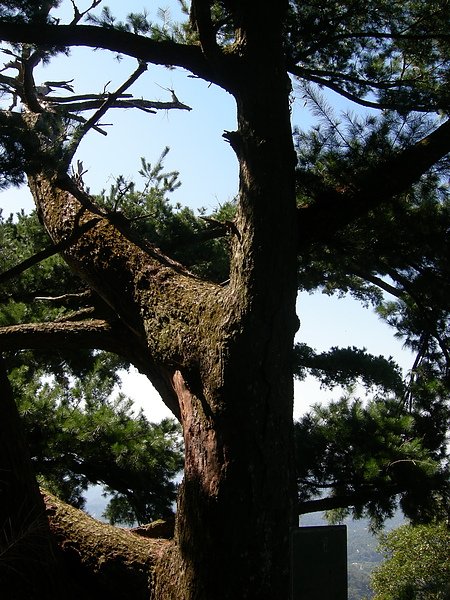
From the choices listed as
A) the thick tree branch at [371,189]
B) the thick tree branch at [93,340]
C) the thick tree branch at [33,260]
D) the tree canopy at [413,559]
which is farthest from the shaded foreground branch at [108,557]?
the tree canopy at [413,559]

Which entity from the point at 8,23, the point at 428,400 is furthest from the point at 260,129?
the point at 428,400

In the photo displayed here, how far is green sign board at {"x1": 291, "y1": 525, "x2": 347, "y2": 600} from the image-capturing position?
1986 mm

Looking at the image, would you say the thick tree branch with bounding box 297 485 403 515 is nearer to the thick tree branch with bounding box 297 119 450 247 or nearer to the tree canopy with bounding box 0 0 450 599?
the tree canopy with bounding box 0 0 450 599

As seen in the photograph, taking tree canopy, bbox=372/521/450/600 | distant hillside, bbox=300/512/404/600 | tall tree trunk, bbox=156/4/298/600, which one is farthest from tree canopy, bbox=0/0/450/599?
distant hillside, bbox=300/512/404/600

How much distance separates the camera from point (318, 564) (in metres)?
2.03

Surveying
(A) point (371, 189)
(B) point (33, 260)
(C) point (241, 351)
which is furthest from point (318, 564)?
(A) point (371, 189)

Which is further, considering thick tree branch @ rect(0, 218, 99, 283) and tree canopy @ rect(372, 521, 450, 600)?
tree canopy @ rect(372, 521, 450, 600)

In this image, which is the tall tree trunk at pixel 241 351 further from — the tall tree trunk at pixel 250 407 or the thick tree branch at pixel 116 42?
the thick tree branch at pixel 116 42

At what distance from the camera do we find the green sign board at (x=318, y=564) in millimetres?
1986

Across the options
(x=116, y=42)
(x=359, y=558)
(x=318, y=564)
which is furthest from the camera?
(x=359, y=558)

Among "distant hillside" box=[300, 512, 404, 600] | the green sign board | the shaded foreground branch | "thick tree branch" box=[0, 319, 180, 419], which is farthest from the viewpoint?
"distant hillside" box=[300, 512, 404, 600]

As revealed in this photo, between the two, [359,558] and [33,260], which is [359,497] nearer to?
[33,260]

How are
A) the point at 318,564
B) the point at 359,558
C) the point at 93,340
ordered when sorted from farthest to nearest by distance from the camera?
the point at 359,558 < the point at 93,340 < the point at 318,564

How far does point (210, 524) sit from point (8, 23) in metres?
2.40
